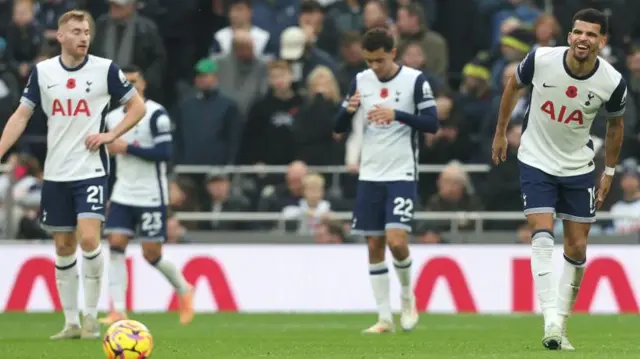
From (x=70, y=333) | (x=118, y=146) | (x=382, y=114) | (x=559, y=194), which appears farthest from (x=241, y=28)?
(x=559, y=194)

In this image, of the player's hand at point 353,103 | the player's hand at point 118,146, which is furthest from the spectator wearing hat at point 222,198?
the player's hand at point 353,103

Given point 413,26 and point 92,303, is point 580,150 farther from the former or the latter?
point 413,26

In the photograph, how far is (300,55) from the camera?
23281 mm

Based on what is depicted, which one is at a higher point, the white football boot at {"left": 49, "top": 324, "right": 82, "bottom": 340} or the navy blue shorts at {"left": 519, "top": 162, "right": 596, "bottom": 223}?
the navy blue shorts at {"left": 519, "top": 162, "right": 596, "bottom": 223}

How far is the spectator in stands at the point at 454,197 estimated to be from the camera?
69.9 ft

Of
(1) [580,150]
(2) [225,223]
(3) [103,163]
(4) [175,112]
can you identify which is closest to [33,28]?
(4) [175,112]

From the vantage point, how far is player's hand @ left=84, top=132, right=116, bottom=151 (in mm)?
13938

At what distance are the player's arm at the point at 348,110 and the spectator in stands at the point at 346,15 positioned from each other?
8.11 meters

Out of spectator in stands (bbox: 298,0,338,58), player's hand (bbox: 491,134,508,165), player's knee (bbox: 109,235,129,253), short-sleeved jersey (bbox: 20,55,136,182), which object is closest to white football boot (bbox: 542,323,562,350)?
player's hand (bbox: 491,134,508,165)

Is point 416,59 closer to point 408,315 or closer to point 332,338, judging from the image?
point 408,315

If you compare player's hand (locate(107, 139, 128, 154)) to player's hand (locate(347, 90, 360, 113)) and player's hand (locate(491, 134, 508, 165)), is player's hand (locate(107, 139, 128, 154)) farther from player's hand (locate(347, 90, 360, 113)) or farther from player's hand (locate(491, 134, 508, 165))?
player's hand (locate(491, 134, 508, 165))

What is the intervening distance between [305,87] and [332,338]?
922cm

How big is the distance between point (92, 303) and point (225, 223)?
8866 millimetres

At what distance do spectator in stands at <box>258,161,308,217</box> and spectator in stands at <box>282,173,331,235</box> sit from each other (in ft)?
0.27
